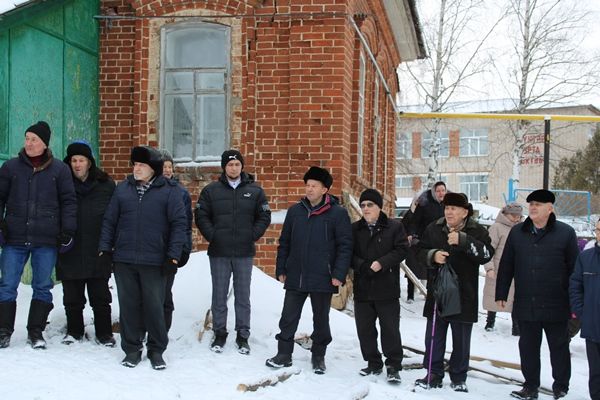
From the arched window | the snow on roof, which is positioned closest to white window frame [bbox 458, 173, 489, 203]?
the arched window

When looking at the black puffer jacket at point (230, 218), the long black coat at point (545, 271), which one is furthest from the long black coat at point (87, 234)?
the long black coat at point (545, 271)

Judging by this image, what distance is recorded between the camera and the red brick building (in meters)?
8.00

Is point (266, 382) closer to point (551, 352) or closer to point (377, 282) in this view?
point (377, 282)

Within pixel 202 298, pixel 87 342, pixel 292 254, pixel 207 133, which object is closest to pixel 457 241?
pixel 292 254

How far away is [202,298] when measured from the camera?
265 inches

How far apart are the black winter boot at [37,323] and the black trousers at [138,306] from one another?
61cm

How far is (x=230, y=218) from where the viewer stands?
5.84 m

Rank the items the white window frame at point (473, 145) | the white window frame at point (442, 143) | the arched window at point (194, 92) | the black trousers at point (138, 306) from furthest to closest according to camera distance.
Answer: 1. the white window frame at point (473, 145)
2. the white window frame at point (442, 143)
3. the arched window at point (194, 92)
4. the black trousers at point (138, 306)

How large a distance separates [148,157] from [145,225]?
521mm

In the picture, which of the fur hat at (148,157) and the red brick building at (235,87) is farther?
the red brick building at (235,87)

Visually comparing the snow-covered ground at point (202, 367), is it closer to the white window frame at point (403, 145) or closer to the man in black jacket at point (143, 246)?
the man in black jacket at point (143, 246)

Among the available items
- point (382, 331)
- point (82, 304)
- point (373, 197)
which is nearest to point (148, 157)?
point (82, 304)

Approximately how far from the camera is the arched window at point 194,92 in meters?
8.43

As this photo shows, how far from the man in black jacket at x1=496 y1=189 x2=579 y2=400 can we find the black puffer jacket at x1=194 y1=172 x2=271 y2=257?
2.17 metres
